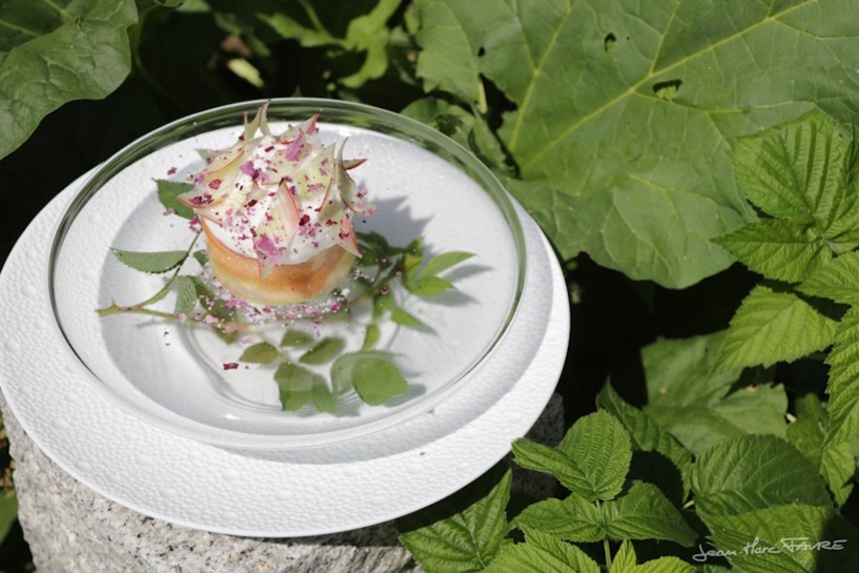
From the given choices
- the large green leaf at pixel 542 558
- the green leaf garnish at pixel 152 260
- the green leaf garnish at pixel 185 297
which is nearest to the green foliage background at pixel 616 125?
the large green leaf at pixel 542 558

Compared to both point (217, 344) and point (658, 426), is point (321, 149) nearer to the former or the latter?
point (217, 344)

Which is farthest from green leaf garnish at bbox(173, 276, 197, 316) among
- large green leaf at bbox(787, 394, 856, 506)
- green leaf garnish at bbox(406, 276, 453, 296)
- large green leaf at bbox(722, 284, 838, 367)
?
large green leaf at bbox(787, 394, 856, 506)

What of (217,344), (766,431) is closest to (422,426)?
(217,344)

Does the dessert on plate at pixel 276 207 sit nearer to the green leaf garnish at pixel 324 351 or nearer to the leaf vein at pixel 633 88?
the green leaf garnish at pixel 324 351

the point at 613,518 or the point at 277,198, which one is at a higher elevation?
the point at 277,198

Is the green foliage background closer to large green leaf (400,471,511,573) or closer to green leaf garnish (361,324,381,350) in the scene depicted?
large green leaf (400,471,511,573)

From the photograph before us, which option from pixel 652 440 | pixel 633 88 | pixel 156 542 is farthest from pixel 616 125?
pixel 156 542

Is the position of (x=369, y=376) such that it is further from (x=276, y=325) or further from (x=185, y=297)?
(x=185, y=297)
